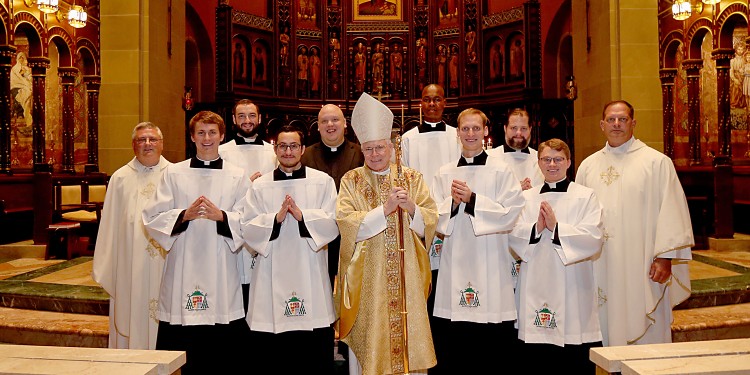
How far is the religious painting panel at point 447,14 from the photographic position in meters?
14.5

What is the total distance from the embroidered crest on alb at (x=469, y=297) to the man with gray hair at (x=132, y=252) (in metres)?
2.28

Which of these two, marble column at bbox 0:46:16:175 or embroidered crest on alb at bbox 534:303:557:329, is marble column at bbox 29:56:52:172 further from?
embroidered crest on alb at bbox 534:303:557:329

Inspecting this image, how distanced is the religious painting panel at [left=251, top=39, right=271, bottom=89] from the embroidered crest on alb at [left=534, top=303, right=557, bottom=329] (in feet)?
36.1

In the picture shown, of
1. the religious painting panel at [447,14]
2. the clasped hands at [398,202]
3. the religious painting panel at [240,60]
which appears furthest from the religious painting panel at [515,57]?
the clasped hands at [398,202]

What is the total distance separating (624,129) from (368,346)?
2.43m

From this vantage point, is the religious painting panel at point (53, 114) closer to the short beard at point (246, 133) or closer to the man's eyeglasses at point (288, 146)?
the short beard at point (246, 133)

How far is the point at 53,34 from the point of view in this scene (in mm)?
10344

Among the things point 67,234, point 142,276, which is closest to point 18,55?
point 67,234

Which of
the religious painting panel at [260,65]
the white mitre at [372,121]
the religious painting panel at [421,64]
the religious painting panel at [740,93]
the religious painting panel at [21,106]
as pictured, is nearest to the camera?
the white mitre at [372,121]

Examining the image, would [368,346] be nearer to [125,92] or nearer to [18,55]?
[125,92]

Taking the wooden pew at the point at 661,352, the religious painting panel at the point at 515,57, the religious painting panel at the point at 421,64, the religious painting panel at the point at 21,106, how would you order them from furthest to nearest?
the religious painting panel at the point at 421,64 < the religious painting panel at the point at 515,57 < the religious painting panel at the point at 21,106 < the wooden pew at the point at 661,352

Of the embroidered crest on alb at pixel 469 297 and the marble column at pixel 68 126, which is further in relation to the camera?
the marble column at pixel 68 126

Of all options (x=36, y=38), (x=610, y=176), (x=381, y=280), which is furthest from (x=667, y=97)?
(x=36, y=38)

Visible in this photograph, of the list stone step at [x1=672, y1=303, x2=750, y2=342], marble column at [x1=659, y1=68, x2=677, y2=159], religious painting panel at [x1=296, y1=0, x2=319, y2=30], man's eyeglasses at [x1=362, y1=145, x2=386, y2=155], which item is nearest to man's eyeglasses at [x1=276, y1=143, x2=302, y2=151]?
man's eyeglasses at [x1=362, y1=145, x2=386, y2=155]
